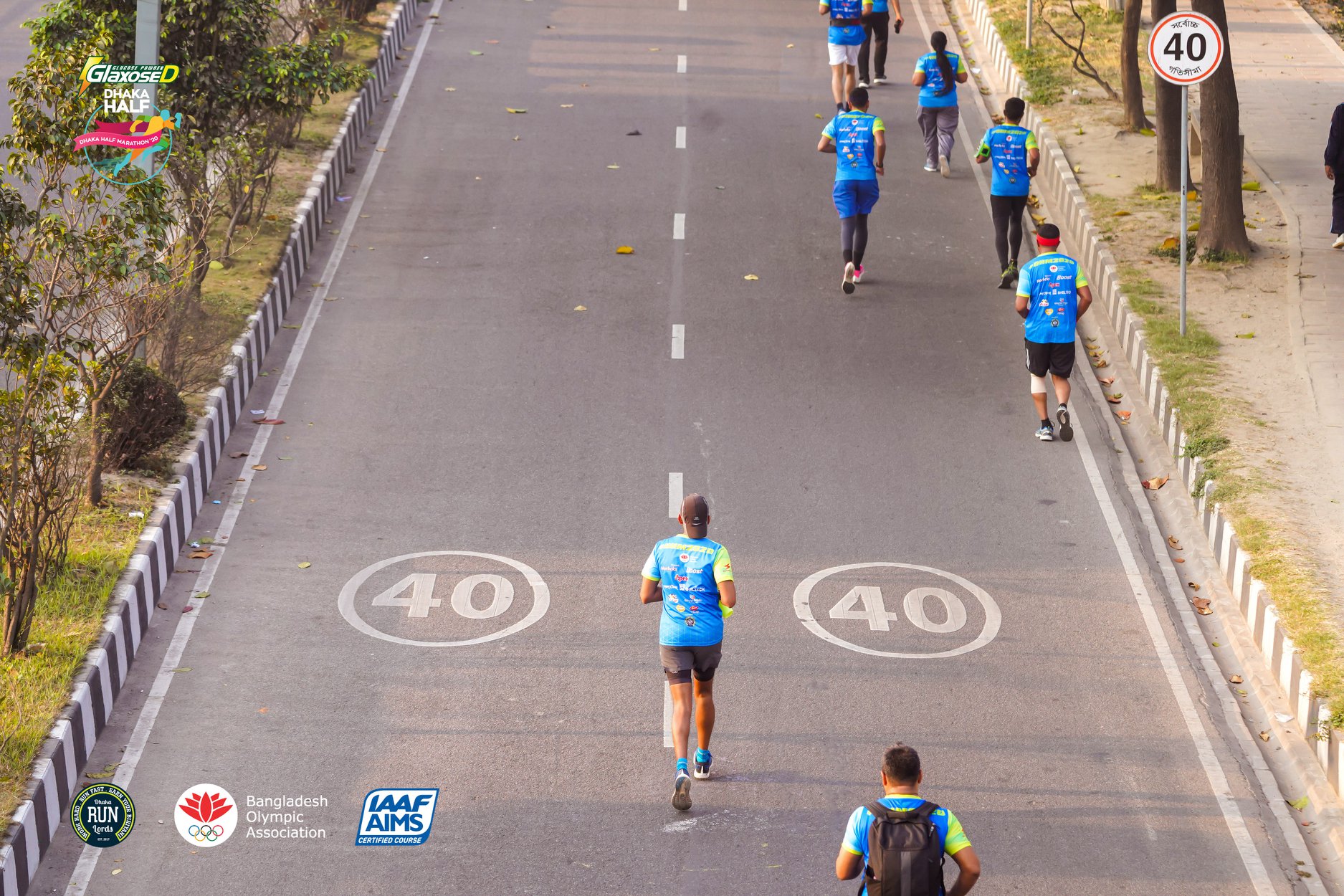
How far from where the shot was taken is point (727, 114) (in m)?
21.2

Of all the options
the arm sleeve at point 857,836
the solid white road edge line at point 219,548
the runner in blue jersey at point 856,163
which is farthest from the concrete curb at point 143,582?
the runner in blue jersey at point 856,163

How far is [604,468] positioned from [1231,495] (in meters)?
4.87

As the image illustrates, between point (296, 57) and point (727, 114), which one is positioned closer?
point (296, 57)

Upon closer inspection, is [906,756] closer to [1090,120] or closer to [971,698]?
[971,698]

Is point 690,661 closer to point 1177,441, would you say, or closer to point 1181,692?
point 1181,692

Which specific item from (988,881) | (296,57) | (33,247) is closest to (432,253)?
(296,57)

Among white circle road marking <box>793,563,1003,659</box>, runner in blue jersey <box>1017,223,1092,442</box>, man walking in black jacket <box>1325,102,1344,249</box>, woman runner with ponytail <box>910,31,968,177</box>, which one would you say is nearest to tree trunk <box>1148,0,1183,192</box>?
man walking in black jacket <box>1325,102,1344,249</box>

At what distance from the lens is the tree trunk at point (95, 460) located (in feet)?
36.4

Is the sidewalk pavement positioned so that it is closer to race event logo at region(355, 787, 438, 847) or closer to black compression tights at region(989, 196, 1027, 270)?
black compression tights at region(989, 196, 1027, 270)

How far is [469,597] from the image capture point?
10398mm

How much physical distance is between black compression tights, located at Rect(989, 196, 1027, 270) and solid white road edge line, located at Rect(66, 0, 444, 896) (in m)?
7.02

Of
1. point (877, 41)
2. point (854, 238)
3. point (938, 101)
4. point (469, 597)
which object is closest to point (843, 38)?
point (938, 101)

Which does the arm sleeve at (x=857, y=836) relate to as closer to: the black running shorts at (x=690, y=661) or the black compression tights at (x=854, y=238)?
the black running shorts at (x=690, y=661)

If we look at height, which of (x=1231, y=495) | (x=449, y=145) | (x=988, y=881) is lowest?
(x=988, y=881)
